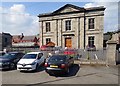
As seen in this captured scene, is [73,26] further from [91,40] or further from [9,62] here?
[9,62]

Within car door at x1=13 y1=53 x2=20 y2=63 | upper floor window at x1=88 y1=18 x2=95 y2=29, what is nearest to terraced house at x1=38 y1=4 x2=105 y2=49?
upper floor window at x1=88 y1=18 x2=95 y2=29

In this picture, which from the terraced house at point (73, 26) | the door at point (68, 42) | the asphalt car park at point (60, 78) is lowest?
the asphalt car park at point (60, 78)

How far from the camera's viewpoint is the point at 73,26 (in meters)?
34.4

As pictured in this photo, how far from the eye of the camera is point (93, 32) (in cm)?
3272

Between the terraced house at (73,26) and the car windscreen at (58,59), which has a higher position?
the terraced house at (73,26)

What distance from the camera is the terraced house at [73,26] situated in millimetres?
32281

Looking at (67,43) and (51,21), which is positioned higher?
(51,21)

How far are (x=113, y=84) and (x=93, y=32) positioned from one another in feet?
78.9

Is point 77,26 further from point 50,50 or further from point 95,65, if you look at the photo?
point 95,65

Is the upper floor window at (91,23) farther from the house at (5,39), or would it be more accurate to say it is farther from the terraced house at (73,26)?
the house at (5,39)

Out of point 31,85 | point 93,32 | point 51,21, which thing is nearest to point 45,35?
point 51,21

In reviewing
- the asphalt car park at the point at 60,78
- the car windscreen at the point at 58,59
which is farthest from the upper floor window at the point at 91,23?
the asphalt car park at the point at 60,78

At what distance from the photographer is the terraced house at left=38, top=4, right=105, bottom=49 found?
106ft

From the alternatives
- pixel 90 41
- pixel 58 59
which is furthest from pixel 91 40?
pixel 58 59
